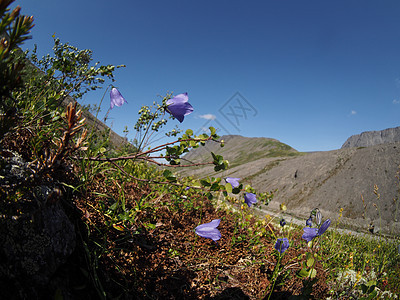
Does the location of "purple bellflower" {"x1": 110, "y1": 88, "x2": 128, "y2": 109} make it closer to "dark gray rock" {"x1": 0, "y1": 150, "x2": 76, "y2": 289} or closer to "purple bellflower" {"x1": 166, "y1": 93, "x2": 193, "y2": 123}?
"purple bellflower" {"x1": 166, "y1": 93, "x2": 193, "y2": 123}

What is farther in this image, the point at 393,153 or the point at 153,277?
the point at 393,153

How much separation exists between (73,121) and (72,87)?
160cm

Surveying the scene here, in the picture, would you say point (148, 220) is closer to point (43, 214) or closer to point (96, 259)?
point (96, 259)

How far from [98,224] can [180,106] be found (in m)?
1.41

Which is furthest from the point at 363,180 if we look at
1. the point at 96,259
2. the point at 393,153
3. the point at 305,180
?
the point at 96,259

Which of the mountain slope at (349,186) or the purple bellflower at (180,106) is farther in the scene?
the mountain slope at (349,186)

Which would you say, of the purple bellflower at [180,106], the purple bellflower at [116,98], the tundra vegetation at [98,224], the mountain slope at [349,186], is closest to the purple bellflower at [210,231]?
the tundra vegetation at [98,224]

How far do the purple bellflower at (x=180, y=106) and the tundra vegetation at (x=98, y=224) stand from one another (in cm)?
1

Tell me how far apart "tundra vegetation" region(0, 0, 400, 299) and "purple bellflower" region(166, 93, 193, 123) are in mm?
11

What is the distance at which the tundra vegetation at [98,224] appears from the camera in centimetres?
121

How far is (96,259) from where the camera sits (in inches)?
63.9

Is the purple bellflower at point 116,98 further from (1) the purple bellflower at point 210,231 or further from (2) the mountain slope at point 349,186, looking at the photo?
(2) the mountain slope at point 349,186

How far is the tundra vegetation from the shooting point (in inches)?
47.5

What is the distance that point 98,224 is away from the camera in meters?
2.00
